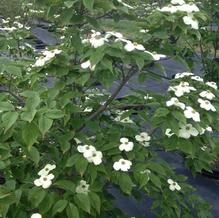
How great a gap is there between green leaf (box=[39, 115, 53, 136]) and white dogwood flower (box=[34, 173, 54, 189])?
243 millimetres

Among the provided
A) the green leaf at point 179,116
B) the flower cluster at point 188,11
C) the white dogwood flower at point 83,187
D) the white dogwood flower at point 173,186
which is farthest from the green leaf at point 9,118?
the white dogwood flower at point 173,186

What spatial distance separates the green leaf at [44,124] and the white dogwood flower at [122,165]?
31 centimetres

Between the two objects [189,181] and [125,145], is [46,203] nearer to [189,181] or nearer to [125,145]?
[125,145]

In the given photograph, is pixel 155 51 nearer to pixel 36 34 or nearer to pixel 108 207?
pixel 108 207

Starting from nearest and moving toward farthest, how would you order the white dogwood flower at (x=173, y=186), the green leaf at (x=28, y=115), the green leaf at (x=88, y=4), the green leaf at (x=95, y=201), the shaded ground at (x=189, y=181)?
the green leaf at (x=28, y=115) → the green leaf at (x=88, y=4) → the green leaf at (x=95, y=201) → the white dogwood flower at (x=173, y=186) → the shaded ground at (x=189, y=181)

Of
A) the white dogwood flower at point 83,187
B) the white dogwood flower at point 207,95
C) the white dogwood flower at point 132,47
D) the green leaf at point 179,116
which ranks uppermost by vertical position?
the white dogwood flower at point 132,47

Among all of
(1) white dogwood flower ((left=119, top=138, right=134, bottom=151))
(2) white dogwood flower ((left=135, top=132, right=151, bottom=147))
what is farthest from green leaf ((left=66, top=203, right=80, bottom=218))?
(2) white dogwood flower ((left=135, top=132, right=151, bottom=147))

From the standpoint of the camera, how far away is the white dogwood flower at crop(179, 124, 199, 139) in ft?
4.69

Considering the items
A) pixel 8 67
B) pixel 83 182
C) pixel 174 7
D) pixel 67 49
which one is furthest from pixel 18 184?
pixel 174 7

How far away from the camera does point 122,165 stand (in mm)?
1420

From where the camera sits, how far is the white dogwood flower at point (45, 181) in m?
1.38

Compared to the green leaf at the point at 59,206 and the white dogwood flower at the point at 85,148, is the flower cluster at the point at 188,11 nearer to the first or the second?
the white dogwood flower at the point at 85,148

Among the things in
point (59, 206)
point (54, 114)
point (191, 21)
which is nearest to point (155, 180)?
point (59, 206)

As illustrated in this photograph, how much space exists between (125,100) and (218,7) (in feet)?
5.46
